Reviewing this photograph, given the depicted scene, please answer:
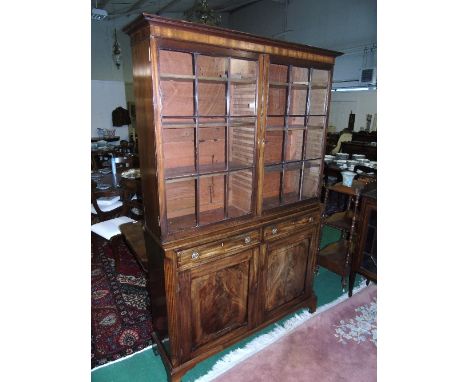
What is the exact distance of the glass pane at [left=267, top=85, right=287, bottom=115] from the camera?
2.02m

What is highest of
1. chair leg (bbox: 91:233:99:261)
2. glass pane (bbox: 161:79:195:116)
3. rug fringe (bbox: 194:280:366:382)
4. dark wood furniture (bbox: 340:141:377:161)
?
glass pane (bbox: 161:79:195:116)

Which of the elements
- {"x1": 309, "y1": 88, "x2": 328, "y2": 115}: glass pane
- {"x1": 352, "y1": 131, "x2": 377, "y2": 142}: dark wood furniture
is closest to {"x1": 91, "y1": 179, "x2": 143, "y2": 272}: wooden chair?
{"x1": 309, "y1": 88, "x2": 328, "y2": 115}: glass pane

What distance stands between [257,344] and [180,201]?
3.74 feet

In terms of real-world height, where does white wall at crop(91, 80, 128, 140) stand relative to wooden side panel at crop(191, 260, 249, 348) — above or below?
above

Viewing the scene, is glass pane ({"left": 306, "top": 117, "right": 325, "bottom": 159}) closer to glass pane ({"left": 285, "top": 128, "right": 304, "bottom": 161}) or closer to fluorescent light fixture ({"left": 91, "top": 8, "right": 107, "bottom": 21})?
glass pane ({"left": 285, "top": 128, "right": 304, "bottom": 161})

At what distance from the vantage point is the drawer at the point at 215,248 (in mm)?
1545

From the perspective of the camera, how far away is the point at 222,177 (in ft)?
6.54

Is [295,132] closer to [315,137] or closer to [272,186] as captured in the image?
[315,137]

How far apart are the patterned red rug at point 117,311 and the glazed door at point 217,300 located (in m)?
0.55

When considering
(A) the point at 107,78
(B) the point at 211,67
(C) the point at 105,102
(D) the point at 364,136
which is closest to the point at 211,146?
(B) the point at 211,67

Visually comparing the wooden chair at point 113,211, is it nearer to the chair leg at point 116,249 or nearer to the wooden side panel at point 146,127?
the chair leg at point 116,249
